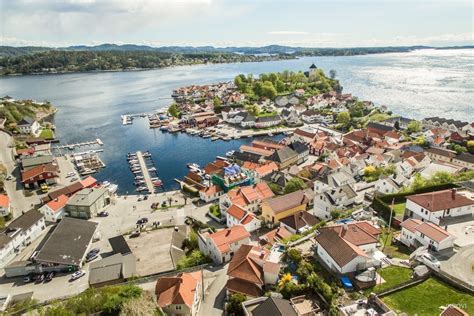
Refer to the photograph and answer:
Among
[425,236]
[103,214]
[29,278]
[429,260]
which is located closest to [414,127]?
[425,236]

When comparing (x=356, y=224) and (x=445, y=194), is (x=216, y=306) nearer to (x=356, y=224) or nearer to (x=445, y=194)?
(x=356, y=224)

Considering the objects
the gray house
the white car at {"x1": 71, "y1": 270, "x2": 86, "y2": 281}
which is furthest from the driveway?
the gray house

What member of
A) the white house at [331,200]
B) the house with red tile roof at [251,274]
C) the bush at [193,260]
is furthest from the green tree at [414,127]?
the bush at [193,260]

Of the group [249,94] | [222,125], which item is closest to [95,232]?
[222,125]

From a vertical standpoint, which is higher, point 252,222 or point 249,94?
point 249,94

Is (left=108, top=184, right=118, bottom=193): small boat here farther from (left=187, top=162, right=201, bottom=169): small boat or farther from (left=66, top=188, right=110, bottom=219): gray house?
(left=187, top=162, right=201, bottom=169): small boat
